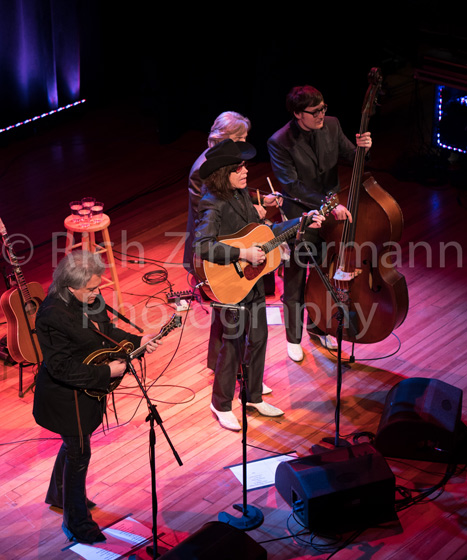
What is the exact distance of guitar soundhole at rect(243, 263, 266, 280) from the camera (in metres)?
4.70

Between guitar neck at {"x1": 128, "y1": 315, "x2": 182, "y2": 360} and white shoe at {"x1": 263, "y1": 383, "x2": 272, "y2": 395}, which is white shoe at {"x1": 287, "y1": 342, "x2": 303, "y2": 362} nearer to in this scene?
white shoe at {"x1": 263, "y1": 383, "x2": 272, "y2": 395}

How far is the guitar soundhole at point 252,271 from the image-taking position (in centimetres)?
470

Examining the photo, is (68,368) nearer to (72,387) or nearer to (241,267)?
(72,387)

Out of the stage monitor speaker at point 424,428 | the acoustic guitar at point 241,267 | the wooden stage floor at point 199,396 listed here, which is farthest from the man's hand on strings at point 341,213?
the wooden stage floor at point 199,396

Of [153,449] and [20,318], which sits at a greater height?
[153,449]

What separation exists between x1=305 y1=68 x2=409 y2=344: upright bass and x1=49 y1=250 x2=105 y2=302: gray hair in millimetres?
1718

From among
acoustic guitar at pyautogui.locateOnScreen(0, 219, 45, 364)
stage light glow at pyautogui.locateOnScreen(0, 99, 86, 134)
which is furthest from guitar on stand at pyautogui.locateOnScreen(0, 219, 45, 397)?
stage light glow at pyautogui.locateOnScreen(0, 99, 86, 134)

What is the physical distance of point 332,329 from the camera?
537cm

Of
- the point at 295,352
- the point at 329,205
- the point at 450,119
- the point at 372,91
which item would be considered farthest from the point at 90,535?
the point at 450,119

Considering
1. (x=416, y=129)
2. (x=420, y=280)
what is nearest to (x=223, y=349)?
(x=420, y=280)

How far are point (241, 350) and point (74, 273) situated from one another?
4.87 feet

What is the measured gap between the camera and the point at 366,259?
505 cm

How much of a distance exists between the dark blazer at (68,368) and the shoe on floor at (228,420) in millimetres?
1200

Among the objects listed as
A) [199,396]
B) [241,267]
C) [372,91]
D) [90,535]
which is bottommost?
[199,396]
